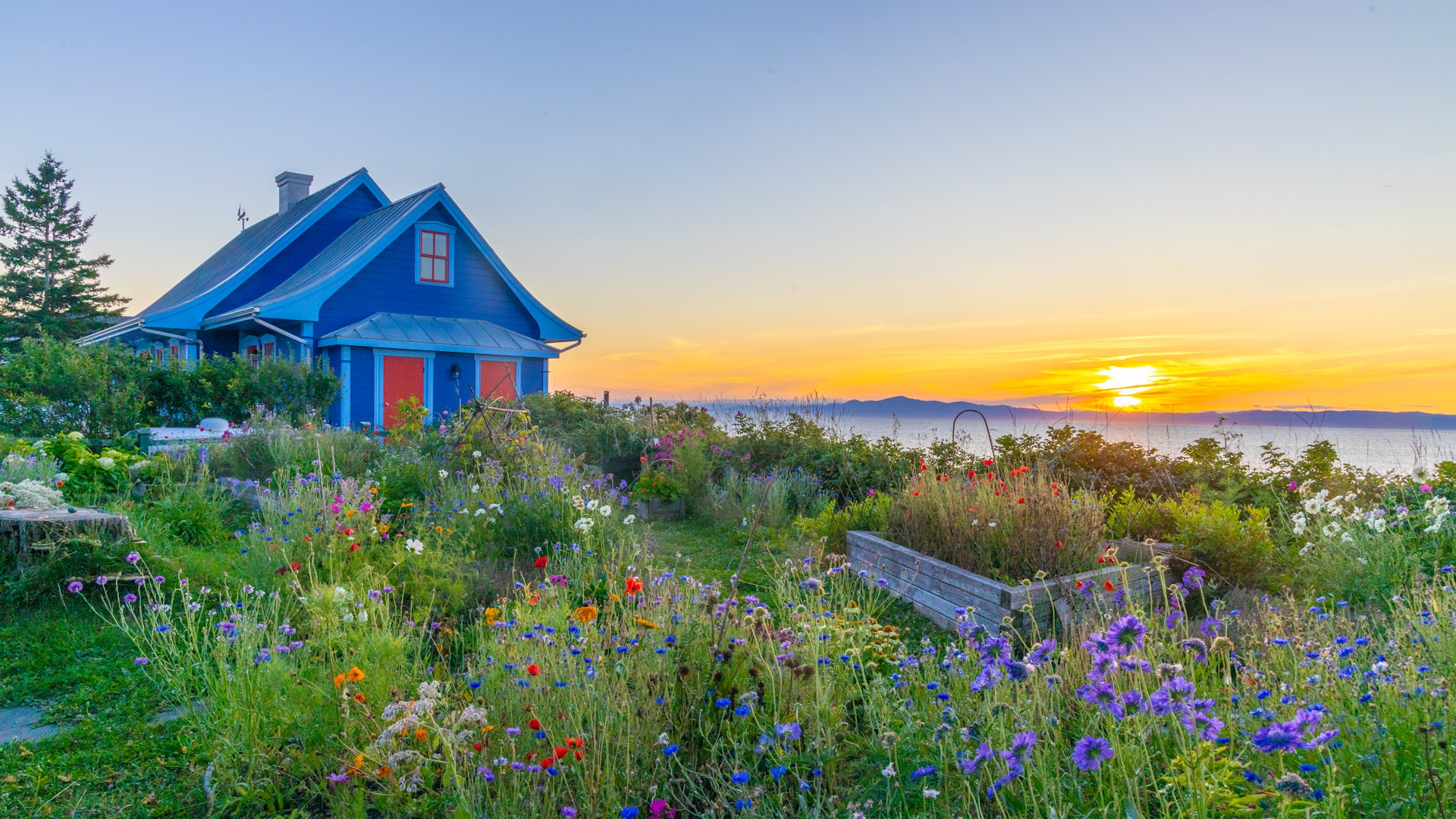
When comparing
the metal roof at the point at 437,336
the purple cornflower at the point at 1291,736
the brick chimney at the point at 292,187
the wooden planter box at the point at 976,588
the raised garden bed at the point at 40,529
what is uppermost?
the brick chimney at the point at 292,187

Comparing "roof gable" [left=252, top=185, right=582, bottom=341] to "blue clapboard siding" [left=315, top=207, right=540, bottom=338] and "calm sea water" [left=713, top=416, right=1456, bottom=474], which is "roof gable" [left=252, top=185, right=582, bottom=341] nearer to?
"blue clapboard siding" [left=315, top=207, right=540, bottom=338]

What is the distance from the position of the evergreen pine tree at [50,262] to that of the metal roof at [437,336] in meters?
26.1

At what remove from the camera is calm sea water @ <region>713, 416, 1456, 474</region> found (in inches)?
234

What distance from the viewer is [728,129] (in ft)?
30.0

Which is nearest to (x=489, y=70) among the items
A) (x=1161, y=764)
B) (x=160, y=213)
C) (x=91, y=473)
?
(x=91, y=473)

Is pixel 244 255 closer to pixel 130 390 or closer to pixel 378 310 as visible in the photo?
pixel 378 310

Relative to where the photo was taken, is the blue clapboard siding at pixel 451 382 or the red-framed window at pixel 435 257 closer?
the blue clapboard siding at pixel 451 382

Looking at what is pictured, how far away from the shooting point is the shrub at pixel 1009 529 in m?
4.18

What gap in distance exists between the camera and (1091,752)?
136 cm

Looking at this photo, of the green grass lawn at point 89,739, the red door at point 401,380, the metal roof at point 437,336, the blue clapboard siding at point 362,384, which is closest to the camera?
the green grass lawn at point 89,739

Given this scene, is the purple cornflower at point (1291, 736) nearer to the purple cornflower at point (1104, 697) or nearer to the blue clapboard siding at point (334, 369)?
the purple cornflower at point (1104, 697)

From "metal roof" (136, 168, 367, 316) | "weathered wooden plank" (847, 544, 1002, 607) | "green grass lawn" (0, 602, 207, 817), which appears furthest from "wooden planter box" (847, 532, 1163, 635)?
"metal roof" (136, 168, 367, 316)

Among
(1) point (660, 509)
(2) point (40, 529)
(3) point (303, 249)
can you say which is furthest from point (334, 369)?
(2) point (40, 529)

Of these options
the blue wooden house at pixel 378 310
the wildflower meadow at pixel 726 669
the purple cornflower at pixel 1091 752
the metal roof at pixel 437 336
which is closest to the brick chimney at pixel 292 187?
the blue wooden house at pixel 378 310
